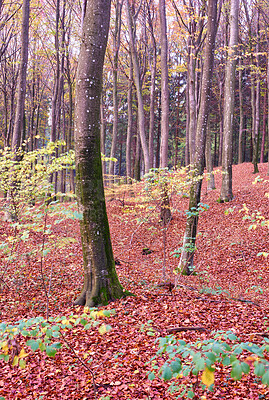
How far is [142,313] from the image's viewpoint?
4500 millimetres

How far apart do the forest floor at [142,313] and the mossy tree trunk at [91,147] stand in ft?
2.00

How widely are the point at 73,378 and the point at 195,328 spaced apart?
5.85 feet

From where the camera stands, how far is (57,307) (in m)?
5.03

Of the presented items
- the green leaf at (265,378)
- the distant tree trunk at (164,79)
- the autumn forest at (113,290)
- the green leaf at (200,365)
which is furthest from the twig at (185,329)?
the distant tree trunk at (164,79)

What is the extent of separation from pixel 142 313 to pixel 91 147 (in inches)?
114

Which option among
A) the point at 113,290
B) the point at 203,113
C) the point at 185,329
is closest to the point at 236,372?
the point at 185,329

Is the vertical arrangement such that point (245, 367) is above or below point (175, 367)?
above

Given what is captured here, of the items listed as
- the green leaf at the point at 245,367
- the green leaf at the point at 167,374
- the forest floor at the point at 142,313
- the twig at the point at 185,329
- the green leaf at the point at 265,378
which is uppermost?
the green leaf at the point at 245,367

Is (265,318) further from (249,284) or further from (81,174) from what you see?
(81,174)

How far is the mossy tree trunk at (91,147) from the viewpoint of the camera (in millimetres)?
4500

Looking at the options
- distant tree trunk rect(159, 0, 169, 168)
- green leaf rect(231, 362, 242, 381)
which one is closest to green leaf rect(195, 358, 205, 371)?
green leaf rect(231, 362, 242, 381)

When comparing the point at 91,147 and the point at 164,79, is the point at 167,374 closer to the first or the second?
the point at 91,147

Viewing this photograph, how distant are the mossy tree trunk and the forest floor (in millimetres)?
608

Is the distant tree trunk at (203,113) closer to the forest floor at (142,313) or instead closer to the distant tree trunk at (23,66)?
the forest floor at (142,313)
